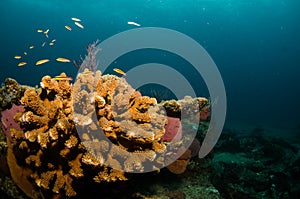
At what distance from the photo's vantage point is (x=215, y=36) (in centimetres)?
9625

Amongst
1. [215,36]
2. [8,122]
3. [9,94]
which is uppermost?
[215,36]

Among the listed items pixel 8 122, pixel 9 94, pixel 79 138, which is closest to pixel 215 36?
pixel 9 94

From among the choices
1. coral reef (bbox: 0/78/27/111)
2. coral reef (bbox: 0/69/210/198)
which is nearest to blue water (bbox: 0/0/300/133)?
coral reef (bbox: 0/69/210/198)

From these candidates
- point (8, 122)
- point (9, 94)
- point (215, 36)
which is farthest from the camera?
Result: point (215, 36)

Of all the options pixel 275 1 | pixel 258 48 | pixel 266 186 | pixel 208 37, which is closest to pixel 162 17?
pixel 275 1

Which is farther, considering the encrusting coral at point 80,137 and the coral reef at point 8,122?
the coral reef at point 8,122

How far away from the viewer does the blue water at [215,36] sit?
5184cm

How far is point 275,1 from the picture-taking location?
54.8 meters

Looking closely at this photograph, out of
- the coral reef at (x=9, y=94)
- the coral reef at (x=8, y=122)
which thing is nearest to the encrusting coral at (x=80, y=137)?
the coral reef at (x=8, y=122)

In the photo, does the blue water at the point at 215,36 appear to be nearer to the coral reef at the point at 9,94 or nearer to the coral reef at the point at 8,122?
the coral reef at the point at 9,94

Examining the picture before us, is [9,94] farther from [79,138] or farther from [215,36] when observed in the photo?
[215,36]

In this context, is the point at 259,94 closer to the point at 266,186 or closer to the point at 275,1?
the point at 275,1

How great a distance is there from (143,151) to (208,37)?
100 metres

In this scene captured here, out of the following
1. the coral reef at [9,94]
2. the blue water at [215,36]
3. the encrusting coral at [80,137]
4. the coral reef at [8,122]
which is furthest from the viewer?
the blue water at [215,36]
